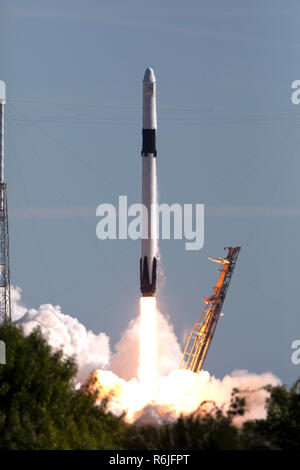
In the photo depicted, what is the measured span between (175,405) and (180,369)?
9284 mm

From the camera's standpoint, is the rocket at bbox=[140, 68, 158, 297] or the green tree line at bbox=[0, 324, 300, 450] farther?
the rocket at bbox=[140, 68, 158, 297]

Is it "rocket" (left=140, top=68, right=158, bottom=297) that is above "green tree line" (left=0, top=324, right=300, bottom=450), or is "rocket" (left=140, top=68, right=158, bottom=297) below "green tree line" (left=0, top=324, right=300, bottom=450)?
above

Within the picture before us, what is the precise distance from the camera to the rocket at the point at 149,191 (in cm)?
10125

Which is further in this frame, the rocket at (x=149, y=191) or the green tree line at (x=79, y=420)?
the rocket at (x=149, y=191)

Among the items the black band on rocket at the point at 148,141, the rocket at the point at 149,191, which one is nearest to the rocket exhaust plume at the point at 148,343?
the rocket at the point at 149,191

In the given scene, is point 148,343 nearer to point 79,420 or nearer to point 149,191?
point 149,191

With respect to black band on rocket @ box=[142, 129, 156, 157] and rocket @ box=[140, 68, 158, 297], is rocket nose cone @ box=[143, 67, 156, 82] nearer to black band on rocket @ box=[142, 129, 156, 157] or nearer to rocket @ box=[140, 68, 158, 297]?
rocket @ box=[140, 68, 158, 297]

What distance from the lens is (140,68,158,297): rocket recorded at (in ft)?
332

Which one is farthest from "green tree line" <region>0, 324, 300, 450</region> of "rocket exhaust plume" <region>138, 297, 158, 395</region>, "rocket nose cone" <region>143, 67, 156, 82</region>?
"rocket nose cone" <region>143, 67, 156, 82</region>

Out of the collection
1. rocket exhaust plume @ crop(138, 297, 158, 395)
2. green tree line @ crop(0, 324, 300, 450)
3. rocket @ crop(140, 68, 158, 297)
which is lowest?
green tree line @ crop(0, 324, 300, 450)

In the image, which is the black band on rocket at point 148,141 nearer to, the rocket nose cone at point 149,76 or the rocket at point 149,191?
the rocket at point 149,191

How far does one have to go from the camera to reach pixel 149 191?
102 m

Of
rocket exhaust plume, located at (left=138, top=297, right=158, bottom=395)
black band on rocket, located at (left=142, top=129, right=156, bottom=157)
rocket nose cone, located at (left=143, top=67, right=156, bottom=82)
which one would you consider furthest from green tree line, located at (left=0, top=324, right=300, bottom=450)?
rocket nose cone, located at (left=143, top=67, right=156, bottom=82)
